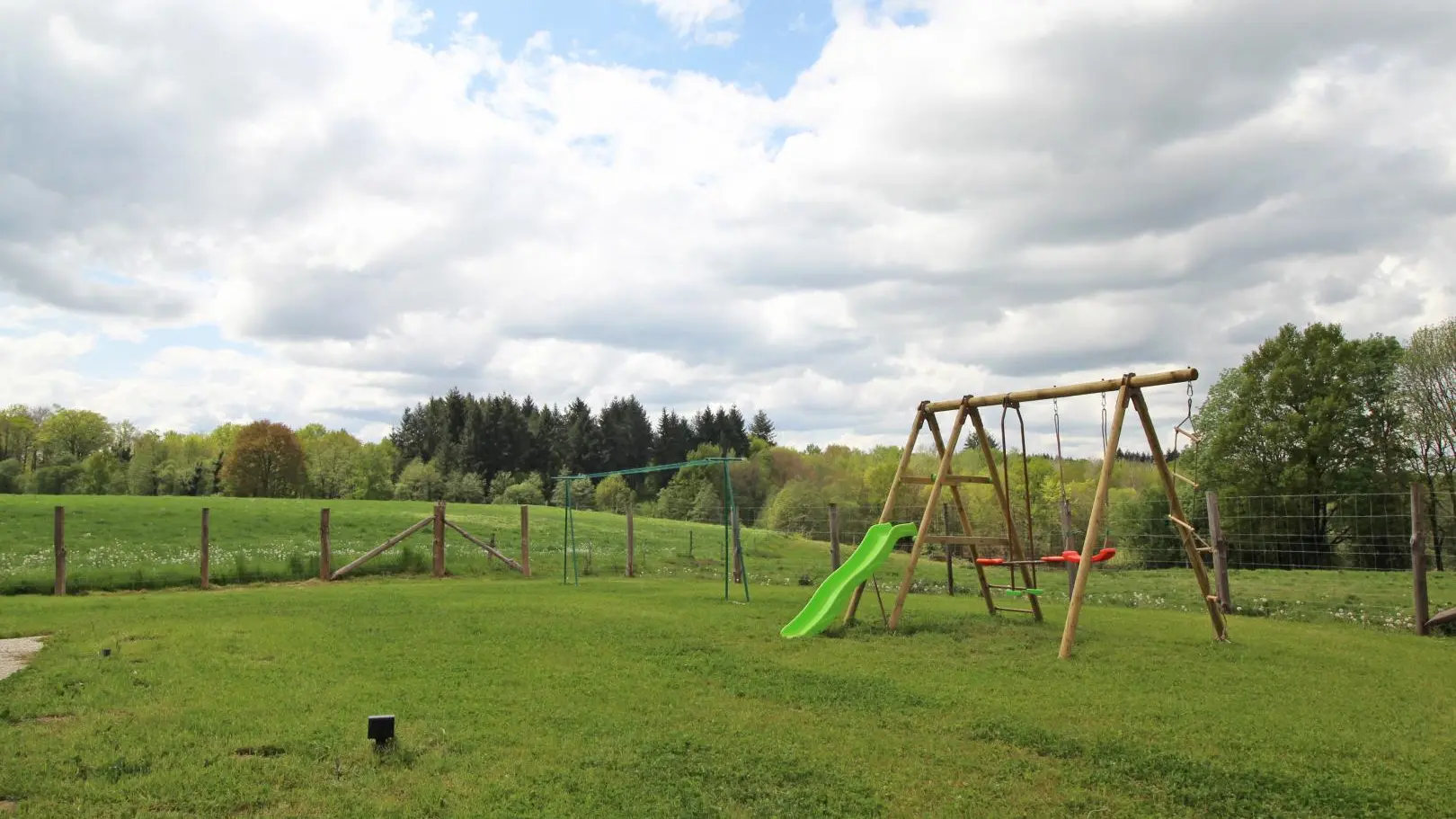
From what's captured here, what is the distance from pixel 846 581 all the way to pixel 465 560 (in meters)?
14.7

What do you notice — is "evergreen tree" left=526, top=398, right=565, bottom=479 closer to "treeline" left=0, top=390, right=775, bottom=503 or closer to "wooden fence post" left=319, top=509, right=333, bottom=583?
"treeline" left=0, top=390, right=775, bottom=503

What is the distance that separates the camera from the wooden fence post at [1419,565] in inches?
483

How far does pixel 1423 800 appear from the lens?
509 cm

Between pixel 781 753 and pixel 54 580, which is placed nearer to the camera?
pixel 781 753

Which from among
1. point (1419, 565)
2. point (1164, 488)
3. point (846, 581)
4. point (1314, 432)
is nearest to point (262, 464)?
point (1314, 432)

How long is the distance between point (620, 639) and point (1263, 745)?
22.1 feet

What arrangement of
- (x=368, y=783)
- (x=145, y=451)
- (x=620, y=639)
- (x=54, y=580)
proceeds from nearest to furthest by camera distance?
(x=368, y=783) < (x=620, y=639) < (x=54, y=580) < (x=145, y=451)

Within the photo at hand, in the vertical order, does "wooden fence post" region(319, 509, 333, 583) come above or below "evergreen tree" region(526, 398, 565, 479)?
below

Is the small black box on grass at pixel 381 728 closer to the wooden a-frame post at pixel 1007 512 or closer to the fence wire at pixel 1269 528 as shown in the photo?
the wooden a-frame post at pixel 1007 512

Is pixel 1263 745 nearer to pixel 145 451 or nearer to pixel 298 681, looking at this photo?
pixel 298 681

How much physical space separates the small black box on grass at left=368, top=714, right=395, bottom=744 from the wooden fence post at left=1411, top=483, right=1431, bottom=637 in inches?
510

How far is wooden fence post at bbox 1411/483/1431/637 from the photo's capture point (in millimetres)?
12266

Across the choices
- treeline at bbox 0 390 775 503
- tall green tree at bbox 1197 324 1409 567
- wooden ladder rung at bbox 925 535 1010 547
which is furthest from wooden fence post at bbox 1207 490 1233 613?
treeline at bbox 0 390 775 503

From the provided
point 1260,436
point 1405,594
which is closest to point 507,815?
point 1405,594
